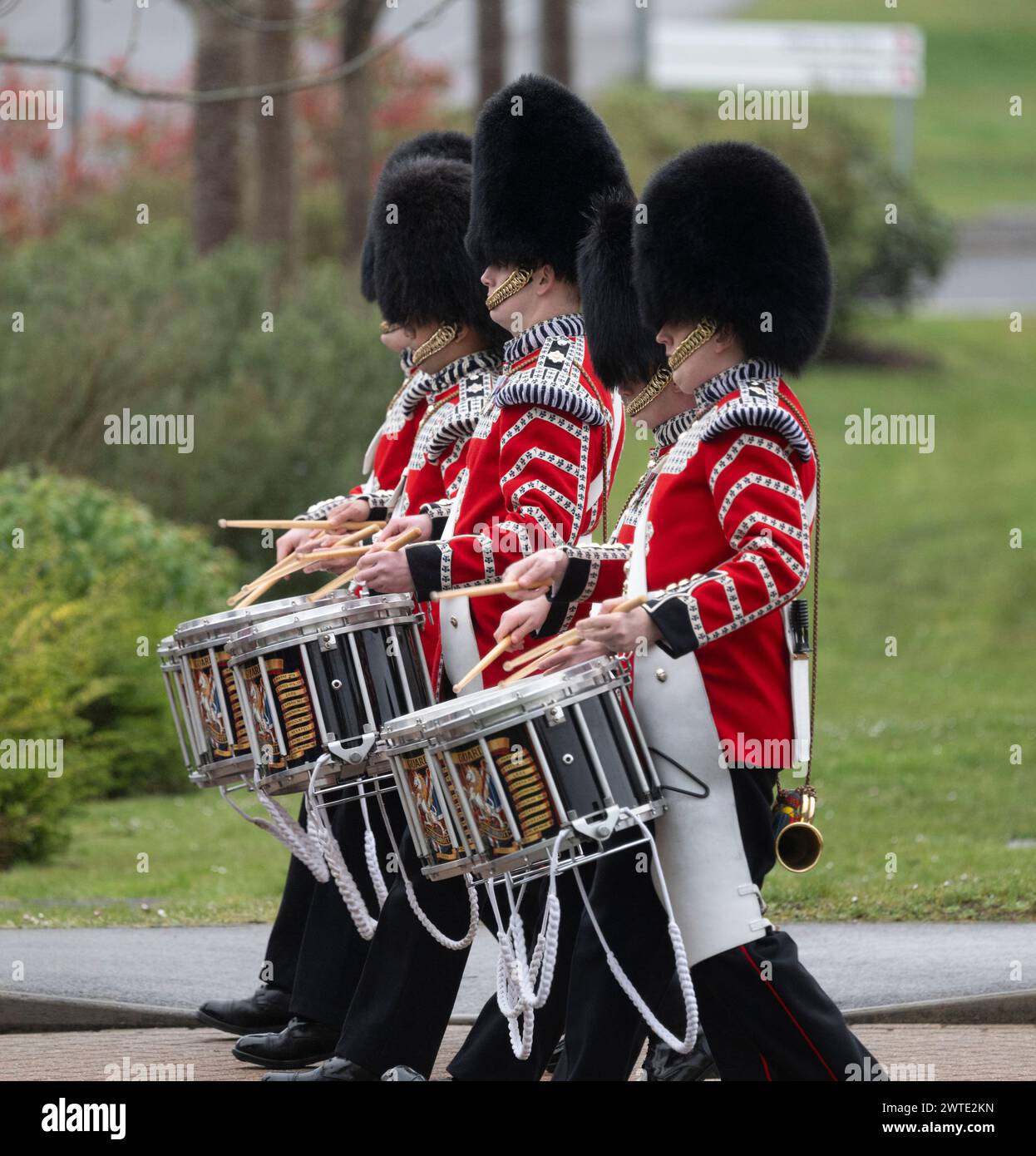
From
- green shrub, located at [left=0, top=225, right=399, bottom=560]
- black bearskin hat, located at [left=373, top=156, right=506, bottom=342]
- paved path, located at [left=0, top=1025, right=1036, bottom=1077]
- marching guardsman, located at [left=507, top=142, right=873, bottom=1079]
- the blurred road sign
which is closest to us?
marching guardsman, located at [left=507, top=142, right=873, bottom=1079]

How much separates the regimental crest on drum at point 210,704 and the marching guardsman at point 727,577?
3.11 feet

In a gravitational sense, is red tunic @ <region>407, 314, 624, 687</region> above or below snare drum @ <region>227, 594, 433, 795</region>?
above

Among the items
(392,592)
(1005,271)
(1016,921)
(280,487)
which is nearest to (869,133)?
(1005,271)

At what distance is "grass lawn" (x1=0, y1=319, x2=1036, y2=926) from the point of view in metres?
8.07

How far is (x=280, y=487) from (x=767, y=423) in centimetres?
985

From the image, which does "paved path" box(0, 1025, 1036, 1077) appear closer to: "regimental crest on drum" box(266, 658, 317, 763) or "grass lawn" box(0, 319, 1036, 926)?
"regimental crest on drum" box(266, 658, 317, 763)

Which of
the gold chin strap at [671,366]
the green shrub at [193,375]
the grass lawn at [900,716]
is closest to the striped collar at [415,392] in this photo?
the gold chin strap at [671,366]

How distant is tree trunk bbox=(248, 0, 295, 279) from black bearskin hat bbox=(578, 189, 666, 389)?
443 inches

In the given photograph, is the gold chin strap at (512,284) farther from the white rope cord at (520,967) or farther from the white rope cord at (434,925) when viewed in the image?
the white rope cord at (520,967)

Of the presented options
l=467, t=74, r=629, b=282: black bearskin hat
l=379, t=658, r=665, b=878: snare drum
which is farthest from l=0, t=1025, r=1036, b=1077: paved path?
l=467, t=74, r=629, b=282: black bearskin hat

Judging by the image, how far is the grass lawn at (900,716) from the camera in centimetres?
807

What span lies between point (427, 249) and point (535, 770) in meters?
2.16

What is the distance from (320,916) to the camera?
571 centimetres

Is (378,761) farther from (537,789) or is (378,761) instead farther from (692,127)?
(692,127)
